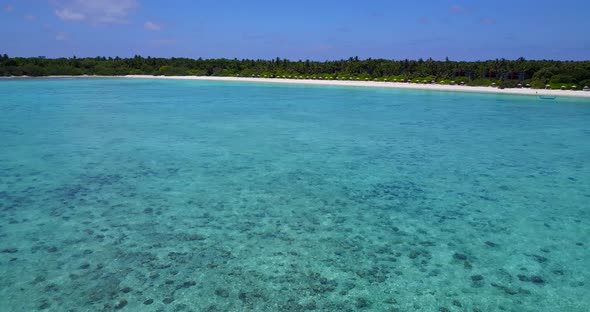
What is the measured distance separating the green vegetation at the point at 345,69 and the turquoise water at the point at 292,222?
29.4 m

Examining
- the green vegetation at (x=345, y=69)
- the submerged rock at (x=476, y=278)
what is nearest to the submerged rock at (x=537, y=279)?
the submerged rock at (x=476, y=278)

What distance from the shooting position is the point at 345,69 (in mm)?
64688

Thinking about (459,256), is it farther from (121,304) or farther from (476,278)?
(121,304)

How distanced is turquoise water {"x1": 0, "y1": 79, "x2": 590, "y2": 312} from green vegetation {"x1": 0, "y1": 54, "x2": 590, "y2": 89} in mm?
29381

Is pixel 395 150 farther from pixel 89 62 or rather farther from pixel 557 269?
pixel 89 62

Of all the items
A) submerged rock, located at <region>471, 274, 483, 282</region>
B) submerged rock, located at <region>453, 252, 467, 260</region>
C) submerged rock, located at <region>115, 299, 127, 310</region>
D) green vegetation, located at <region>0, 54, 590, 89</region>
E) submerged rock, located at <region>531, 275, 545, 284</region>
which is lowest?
submerged rock, located at <region>115, 299, 127, 310</region>

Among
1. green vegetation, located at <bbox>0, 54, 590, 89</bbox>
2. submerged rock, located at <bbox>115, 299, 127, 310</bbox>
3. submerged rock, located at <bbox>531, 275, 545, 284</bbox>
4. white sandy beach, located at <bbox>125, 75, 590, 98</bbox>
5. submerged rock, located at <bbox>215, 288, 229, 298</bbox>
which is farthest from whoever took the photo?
green vegetation, located at <bbox>0, 54, 590, 89</bbox>

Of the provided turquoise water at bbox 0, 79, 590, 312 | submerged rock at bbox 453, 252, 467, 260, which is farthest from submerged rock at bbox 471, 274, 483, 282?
submerged rock at bbox 453, 252, 467, 260

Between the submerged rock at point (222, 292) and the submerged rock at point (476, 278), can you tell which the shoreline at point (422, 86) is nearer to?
the submerged rock at point (476, 278)

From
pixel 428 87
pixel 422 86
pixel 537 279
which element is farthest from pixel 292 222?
pixel 422 86

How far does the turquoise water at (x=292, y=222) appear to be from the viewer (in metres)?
5.48

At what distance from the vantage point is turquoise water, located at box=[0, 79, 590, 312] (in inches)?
216

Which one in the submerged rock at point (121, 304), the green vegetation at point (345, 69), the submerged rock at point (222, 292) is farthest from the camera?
the green vegetation at point (345, 69)

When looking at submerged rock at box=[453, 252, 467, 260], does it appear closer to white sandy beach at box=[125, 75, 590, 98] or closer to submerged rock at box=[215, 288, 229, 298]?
submerged rock at box=[215, 288, 229, 298]
